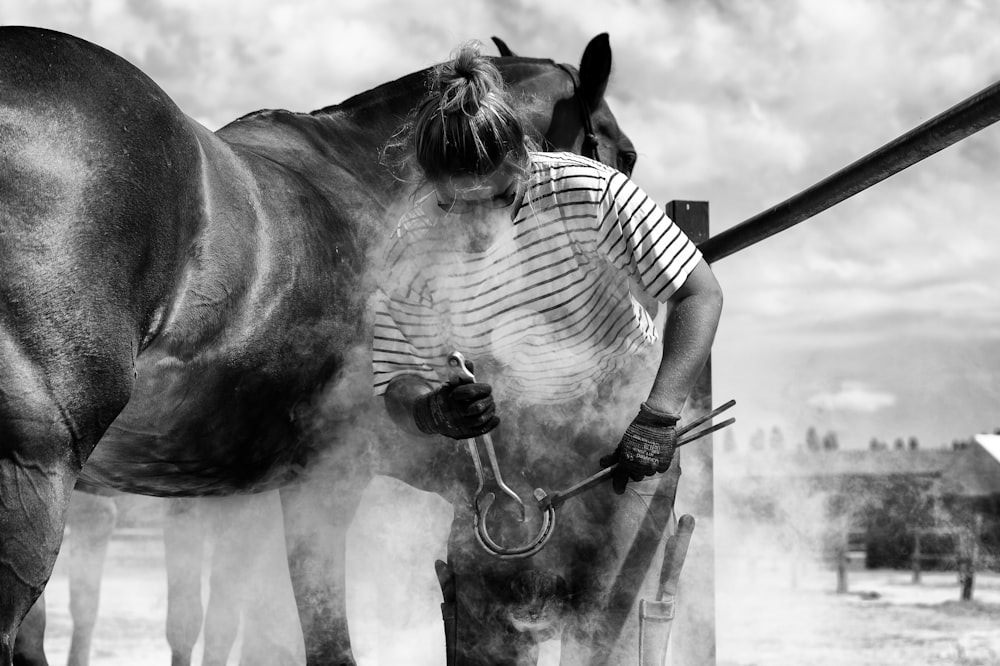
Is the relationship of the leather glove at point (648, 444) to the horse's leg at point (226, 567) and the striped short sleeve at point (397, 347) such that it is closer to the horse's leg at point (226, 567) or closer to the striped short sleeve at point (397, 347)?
the striped short sleeve at point (397, 347)

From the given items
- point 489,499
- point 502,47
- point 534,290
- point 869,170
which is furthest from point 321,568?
point 502,47

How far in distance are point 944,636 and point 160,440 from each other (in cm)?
525

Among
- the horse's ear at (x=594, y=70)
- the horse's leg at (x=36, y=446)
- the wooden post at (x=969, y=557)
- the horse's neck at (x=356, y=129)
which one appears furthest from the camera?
the wooden post at (x=969, y=557)

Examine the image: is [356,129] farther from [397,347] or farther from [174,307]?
[174,307]

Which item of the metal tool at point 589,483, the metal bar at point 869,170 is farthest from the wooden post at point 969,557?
the metal tool at point 589,483

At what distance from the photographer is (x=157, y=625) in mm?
6613

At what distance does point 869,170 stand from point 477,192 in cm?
93

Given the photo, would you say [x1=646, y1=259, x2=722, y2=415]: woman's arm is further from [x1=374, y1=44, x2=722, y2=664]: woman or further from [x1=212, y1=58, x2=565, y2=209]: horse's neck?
[x1=212, y1=58, x2=565, y2=209]: horse's neck

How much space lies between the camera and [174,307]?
67.0 inches

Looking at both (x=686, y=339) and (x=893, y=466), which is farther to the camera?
(x=893, y=466)

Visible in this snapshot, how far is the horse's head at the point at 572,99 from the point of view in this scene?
2982 millimetres

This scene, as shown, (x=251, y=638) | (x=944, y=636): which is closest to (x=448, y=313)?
(x=251, y=638)

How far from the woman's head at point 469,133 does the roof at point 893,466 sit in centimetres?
188

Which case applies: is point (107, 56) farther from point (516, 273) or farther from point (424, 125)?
point (516, 273)
